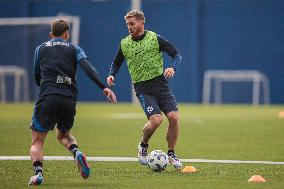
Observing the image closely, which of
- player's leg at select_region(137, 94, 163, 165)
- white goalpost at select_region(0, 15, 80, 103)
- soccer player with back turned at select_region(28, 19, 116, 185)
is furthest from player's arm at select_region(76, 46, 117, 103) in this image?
white goalpost at select_region(0, 15, 80, 103)

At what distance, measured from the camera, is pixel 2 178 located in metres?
9.84

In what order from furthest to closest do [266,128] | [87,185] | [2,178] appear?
[266,128] < [2,178] < [87,185]

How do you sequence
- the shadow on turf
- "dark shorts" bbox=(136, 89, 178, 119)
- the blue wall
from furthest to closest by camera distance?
the blue wall < "dark shorts" bbox=(136, 89, 178, 119) < the shadow on turf

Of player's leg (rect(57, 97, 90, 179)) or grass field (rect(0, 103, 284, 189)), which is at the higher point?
player's leg (rect(57, 97, 90, 179))

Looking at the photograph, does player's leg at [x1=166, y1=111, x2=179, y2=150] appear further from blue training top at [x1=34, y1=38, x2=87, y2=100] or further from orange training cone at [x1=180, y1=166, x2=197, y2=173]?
blue training top at [x1=34, y1=38, x2=87, y2=100]

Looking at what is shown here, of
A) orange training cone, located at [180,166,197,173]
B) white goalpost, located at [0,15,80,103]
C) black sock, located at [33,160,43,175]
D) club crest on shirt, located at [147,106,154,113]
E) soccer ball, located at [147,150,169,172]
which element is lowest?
white goalpost, located at [0,15,80,103]

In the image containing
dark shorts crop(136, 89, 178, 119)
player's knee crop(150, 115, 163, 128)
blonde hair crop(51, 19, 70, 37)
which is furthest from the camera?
dark shorts crop(136, 89, 178, 119)

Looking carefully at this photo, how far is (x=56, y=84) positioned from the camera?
9398 millimetres

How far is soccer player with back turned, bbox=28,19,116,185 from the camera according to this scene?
9.36 m

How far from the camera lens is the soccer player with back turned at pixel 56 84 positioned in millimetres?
9359

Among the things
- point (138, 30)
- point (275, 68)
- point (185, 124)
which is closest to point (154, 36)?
point (138, 30)

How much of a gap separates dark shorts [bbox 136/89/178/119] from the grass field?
723 mm

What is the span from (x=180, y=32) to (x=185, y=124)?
11.7 meters

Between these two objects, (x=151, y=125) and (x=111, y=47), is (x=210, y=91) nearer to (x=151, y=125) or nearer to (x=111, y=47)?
(x=111, y=47)
